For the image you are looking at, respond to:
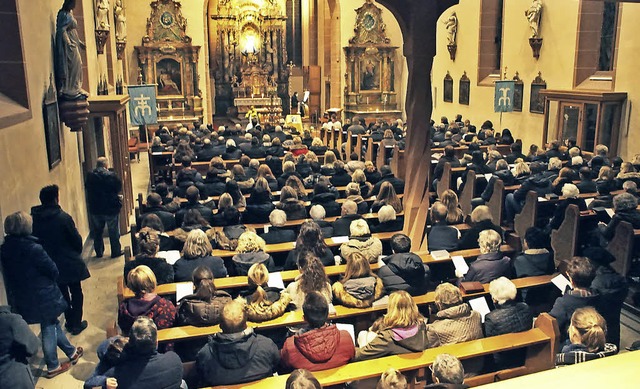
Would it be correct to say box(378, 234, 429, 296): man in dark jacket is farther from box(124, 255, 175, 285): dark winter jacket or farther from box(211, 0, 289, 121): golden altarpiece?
box(211, 0, 289, 121): golden altarpiece

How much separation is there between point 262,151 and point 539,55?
27.9ft

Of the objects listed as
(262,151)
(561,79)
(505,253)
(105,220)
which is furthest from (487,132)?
(105,220)

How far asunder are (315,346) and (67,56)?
19.5 feet

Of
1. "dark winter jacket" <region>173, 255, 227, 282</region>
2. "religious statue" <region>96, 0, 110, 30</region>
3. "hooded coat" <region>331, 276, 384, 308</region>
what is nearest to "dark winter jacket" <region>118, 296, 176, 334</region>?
"dark winter jacket" <region>173, 255, 227, 282</region>

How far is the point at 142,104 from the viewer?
12.1 meters

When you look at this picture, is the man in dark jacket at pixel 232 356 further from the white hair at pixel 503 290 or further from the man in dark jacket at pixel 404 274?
the white hair at pixel 503 290

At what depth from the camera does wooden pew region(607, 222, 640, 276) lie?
643 cm

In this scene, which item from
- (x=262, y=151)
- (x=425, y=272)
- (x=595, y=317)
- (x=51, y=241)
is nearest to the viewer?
(x=595, y=317)

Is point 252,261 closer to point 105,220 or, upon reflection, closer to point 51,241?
point 51,241

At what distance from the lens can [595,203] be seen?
7613 mm

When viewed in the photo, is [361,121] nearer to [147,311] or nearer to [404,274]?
[404,274]

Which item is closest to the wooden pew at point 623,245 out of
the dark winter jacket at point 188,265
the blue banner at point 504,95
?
the dark winter jacket at point 188,265

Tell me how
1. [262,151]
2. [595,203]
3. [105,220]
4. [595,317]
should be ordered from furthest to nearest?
[262,151], [105,220], [595,203], [595,317]

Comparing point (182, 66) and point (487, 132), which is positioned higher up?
point (182, 66)
